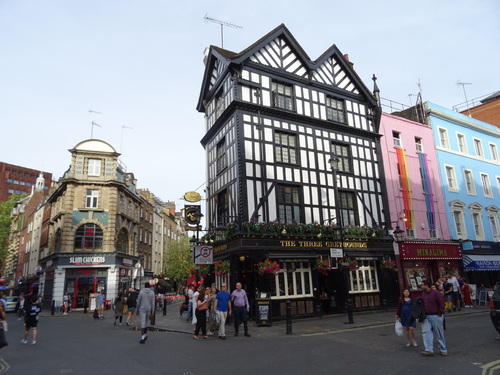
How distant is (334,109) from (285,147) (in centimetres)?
495

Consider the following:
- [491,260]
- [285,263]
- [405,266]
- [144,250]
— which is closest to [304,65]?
[285,263]

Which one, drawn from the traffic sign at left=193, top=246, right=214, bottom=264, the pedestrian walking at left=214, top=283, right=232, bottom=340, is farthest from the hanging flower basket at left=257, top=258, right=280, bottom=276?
the pedestrian walking at left=214, top=283, right=232, bottom=340

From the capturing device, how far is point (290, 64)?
2092 cm

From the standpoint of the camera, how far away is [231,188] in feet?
60.1

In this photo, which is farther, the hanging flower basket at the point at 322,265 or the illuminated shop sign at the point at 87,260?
the illuminated shop sign at the point at 87,260

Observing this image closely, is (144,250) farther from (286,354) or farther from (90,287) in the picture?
(286,354)

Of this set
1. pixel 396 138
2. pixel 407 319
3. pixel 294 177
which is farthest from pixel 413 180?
pixel 407 319

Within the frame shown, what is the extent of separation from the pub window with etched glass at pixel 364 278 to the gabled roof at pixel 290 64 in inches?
414

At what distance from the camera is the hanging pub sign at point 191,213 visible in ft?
56.7

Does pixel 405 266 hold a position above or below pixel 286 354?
above

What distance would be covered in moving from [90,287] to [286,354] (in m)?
26.4

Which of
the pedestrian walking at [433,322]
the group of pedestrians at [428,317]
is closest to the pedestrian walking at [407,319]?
the group of pedestrians at [428,317]

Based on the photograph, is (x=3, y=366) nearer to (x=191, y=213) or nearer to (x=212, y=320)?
(x=212, y=320)

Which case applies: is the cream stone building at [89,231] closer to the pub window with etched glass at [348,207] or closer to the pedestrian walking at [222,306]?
the pub window with etched glass at [348,207]
